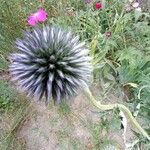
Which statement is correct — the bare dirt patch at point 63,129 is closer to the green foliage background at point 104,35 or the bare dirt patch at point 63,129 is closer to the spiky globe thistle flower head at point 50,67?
the green foliage background at point 104,35

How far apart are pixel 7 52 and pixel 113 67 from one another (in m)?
0.60

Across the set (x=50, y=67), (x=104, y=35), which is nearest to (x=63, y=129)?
(x=104, y=35)

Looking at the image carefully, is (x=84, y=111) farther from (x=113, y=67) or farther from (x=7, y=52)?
(x=7, y=52)

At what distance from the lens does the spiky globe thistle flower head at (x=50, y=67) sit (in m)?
1.52

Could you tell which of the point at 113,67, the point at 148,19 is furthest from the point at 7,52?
the point at 148,19

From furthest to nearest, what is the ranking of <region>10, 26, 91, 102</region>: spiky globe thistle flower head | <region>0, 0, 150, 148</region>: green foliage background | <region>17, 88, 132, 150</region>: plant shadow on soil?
<region>0, 0, 150, 148</region>: green foliage background → <region>17, 88, 132, 150</region>: plant shadow on soil → <region>10, 26, 91, 102</region>: spiky globe thistle flower head

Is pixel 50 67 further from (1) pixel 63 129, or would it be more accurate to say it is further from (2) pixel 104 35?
(2) pixel 104 35

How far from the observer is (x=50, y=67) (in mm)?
1505

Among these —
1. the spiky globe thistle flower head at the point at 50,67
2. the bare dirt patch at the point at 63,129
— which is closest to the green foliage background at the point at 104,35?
the bare dirt patch at the point at 63,129

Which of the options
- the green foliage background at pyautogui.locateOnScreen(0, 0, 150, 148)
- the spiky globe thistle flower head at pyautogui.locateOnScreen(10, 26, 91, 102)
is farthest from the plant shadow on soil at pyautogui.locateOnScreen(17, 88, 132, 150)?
the spiky globe thistle flower head at pyautogui.locateOnScreen(10, 26, 91, 102)

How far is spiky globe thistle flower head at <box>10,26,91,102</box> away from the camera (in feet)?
4.99

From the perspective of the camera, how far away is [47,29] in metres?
1.63

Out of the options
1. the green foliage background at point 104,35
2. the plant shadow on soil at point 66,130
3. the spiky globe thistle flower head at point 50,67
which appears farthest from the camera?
the green foliage background at point 104,35

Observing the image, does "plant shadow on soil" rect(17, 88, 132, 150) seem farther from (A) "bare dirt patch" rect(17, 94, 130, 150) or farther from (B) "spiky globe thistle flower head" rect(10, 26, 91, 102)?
(B) "spiky globe thistle flower head" rect(10, 26, 91, 102)
